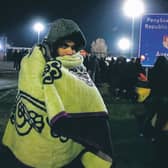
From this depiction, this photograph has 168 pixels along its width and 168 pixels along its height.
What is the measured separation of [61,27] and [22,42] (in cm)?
8933

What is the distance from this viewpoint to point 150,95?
8438mm

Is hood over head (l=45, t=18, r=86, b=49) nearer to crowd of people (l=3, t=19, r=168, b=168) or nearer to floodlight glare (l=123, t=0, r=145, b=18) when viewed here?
crowd of people (l=3, t=19, r=168, b=168)

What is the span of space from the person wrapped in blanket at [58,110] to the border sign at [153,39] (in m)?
14.0

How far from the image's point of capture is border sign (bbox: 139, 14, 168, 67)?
55.4ft

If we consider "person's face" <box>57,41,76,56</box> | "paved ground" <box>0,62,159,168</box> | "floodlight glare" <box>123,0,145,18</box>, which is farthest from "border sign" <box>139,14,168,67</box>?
"person's face" <box>57,41,76,56</box>

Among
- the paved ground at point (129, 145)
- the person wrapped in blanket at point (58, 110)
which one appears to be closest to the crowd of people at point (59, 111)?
the person wrapped in blanket at point (58, 110)

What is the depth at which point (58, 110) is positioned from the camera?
275cm

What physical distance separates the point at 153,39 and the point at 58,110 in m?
14.8

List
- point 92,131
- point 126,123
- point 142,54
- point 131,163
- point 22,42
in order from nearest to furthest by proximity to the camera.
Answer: point 92,131 < point 131,163 < point 126,123 < point 142,54 < point 22,42

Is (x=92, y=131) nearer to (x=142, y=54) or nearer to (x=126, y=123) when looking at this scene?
(x=126, y=123)

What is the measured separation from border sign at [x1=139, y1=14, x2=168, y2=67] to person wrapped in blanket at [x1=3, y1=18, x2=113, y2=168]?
14.0 m

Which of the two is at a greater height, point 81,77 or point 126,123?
point 81,77

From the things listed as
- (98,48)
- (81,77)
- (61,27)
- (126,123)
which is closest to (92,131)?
(81,77)

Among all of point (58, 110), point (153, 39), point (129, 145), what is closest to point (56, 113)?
point (58, 110)
